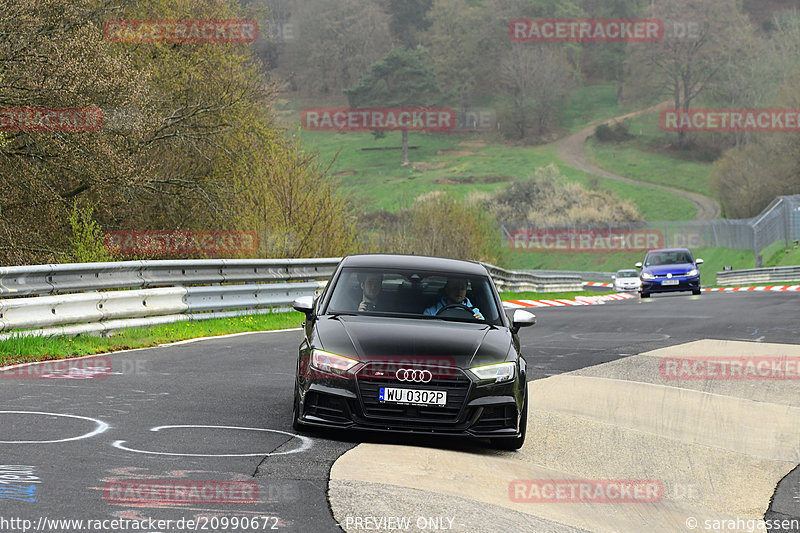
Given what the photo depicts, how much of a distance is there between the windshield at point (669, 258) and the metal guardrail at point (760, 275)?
17567 mm

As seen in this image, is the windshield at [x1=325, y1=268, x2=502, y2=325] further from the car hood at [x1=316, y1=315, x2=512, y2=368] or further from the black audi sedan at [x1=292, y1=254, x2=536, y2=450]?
the car hood at [x1=316, y1=315, x2=512, y2=368]

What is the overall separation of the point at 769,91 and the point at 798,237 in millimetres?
65148

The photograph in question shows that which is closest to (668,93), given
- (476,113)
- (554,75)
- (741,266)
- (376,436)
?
(554,75)

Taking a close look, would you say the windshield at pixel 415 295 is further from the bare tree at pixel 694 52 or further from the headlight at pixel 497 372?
the bare tree at pixel 694 52

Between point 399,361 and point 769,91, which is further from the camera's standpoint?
point 769,91

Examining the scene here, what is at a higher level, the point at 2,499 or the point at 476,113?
the point at 476,113

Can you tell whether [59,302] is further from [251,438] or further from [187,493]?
[187,493]

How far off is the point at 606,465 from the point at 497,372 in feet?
3.50

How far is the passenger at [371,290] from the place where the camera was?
938 centimetres

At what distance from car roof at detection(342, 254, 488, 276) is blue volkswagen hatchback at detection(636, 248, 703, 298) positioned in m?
25.3

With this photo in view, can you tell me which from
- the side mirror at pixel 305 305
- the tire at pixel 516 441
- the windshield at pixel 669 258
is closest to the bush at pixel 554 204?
the windshield at pixel 669 258

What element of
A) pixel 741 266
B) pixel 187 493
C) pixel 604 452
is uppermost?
pixel 187 493

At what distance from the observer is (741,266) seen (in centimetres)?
7169

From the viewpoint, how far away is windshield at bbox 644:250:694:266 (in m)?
34.9
